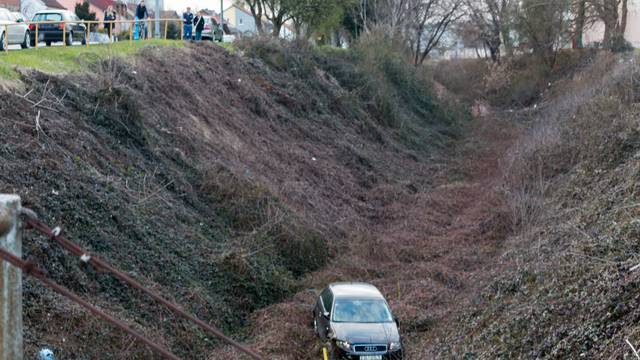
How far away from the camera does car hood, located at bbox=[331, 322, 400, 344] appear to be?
45.1ft

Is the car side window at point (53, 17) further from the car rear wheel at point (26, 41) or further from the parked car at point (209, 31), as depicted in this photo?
the parked car at point (209, 31)

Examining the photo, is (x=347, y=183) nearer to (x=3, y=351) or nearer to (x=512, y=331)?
(x=512, y=331)

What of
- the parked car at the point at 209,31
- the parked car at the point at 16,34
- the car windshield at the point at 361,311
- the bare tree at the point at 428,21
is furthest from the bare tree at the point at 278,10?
the car windshield at the point at 361,311

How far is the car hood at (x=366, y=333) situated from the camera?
1374 cm

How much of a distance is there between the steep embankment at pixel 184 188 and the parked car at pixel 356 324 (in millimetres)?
2257

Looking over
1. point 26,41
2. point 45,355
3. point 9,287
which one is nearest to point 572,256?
point 45,355

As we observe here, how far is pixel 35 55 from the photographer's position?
22.7 metres

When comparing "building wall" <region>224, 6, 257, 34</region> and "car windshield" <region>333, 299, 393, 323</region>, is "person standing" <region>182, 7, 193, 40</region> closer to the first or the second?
"car windshield" <region>333, 299, 393, 323</region>

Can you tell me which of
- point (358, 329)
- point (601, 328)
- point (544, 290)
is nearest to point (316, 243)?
point (358, 329)

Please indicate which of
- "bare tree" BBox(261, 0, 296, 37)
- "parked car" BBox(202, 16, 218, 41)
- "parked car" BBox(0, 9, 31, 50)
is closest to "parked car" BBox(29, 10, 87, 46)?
"parked car" BBox(0, 9, 31, 50)

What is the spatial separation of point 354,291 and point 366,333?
138cm

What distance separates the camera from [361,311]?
47.9 feet

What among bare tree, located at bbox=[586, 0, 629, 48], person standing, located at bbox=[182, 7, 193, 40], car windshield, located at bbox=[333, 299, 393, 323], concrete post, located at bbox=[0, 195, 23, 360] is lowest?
car windshield, located at bbox=[333, 299, 393, 323]

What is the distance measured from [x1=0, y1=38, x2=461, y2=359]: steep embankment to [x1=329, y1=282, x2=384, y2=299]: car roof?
8.11 ft
